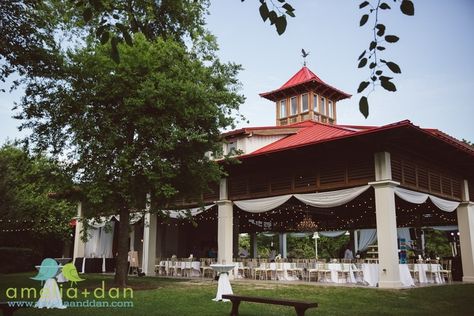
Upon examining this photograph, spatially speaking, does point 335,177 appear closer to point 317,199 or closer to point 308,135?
point 317,199

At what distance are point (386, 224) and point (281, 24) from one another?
1120cm

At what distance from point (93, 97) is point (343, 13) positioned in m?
9.70

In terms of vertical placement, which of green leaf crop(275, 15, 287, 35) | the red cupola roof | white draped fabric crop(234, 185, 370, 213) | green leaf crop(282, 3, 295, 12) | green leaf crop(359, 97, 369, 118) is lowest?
green leaf crop(359, 97, 369, 118)

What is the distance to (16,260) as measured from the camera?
2348cm

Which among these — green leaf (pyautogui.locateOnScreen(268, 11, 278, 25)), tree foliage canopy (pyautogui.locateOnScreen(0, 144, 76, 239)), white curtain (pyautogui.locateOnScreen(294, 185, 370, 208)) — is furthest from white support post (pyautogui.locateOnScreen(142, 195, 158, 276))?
green leaf (pyautogui.locateOnScreen(268, 11, 278, 25))

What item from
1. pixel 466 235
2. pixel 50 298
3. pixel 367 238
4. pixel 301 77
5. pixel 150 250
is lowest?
pixel 50 298

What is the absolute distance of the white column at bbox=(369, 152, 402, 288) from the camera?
13.5m

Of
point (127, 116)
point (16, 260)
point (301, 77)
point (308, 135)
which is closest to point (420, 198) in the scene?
point (308, 135)

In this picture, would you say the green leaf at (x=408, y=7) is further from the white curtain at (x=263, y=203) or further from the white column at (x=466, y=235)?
the white column at (x=466, y=235)

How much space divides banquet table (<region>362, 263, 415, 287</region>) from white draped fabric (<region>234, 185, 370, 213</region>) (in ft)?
8.29

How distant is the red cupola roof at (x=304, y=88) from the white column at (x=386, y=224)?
11.0 meters

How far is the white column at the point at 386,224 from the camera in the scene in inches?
530

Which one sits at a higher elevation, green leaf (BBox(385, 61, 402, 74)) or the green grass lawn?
green leaf (BBox(385, 61, 402, 74))

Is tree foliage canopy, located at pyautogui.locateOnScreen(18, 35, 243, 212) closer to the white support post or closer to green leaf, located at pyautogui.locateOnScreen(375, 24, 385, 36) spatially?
the white support post
